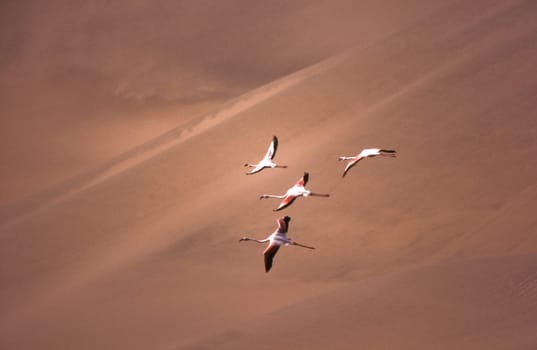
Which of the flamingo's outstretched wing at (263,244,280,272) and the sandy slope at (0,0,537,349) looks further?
the sandy slope at (0,0,537,349)

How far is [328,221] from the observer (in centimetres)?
1134

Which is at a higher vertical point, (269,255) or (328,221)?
(328,221)

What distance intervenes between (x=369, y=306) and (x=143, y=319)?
2.73 m

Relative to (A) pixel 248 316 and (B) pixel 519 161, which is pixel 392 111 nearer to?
(B) pixel 519 161

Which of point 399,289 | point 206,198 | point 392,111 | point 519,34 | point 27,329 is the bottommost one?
point 399,289

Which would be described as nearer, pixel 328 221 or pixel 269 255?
pixel 269 255

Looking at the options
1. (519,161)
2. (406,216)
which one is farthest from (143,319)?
(519,161)

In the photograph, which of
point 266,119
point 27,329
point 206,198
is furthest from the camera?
point 266,119

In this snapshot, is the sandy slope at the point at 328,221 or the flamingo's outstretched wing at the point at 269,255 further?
the sandy slope at the point at 328,221

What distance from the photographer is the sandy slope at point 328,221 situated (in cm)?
866

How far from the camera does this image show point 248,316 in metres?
9.42

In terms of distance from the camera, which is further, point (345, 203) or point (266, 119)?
point (266, 119)

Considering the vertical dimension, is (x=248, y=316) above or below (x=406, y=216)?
below

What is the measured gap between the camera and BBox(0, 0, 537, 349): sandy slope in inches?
341
